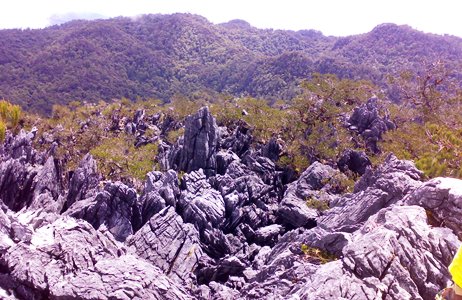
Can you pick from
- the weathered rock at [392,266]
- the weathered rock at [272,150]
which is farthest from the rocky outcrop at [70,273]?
the weathered rock at [272,150]

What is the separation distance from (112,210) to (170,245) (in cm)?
575

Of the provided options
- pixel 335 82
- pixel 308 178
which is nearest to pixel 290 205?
pixel 308 178

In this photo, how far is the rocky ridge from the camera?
35.6 ft

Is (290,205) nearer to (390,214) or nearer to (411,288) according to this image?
(390,214)

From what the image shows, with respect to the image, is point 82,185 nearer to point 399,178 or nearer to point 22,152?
point 22,152

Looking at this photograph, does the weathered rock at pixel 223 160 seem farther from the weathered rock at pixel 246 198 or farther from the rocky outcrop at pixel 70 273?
the rocky outcrop at pixel 70 273

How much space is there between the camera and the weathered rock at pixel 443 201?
1135 cm

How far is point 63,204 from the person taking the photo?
30.8m

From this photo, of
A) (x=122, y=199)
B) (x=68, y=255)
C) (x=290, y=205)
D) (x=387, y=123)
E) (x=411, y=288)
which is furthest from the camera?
(x=387, y=123)

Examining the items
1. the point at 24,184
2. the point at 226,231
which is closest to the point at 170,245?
the point at 226,231

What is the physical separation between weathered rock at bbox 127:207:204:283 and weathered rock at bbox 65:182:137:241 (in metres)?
2.70

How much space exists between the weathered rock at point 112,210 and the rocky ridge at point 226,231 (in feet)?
0.27

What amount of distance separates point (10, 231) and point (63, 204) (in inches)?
635

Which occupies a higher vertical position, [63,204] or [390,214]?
[390,214]
